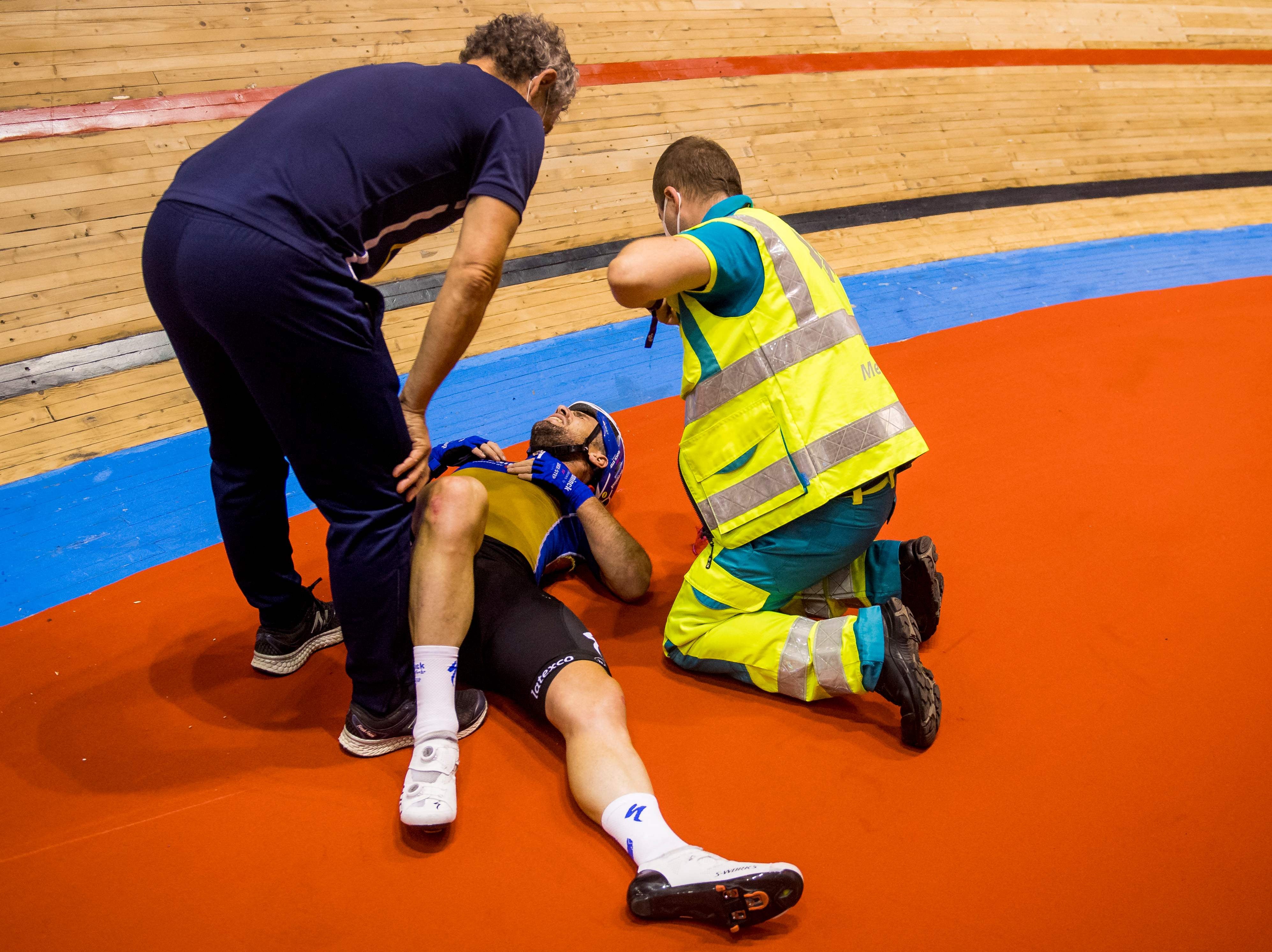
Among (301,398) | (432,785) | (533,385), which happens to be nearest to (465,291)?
(301,398)

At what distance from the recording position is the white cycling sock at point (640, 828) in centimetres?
155

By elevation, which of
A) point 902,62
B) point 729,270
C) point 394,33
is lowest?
point 729,270

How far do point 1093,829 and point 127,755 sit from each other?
6.99ft

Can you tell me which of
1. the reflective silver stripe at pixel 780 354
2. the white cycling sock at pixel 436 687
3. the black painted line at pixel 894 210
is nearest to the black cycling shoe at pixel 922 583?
the reflective silver stripe at pixel 780 354

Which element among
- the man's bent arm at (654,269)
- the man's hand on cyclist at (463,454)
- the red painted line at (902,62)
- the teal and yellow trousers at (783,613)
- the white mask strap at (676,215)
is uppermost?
the red painted line at (902,62)

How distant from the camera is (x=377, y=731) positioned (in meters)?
1.90

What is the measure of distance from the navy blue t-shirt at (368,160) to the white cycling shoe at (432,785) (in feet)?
3.32

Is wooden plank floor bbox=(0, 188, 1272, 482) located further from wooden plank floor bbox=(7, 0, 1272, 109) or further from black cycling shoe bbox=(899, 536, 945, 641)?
black cycling shoe bbox=(899, 536, 945, 641)

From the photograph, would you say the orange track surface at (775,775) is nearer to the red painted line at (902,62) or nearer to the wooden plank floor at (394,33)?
the wooden plank floor at (394,33)

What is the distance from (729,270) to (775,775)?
3.70ft

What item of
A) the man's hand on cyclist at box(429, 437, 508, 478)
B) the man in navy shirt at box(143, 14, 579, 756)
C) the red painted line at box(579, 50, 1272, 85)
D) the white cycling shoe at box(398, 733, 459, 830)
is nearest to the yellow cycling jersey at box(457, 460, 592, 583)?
the man's hand on cyclist at box(429, 437, 508, 478)

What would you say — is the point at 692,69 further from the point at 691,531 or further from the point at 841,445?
the point at 841,445

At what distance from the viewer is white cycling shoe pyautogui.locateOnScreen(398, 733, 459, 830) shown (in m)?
1.64

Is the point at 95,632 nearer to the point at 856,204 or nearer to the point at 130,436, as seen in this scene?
the point at 130,436
